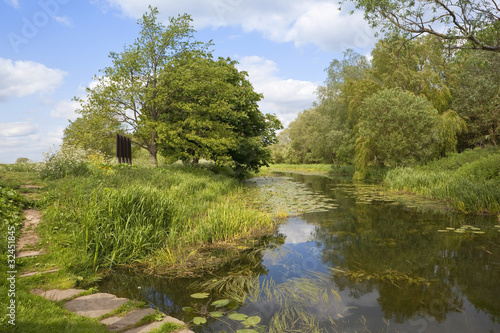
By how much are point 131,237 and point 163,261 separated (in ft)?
3.40

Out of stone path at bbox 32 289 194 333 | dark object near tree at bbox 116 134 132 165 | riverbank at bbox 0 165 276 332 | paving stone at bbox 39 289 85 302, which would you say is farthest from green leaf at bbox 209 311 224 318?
dark object near tree at bbox 116 134 132 165

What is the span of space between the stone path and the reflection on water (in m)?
0.48

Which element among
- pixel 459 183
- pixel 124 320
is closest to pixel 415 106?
pixel 459 183

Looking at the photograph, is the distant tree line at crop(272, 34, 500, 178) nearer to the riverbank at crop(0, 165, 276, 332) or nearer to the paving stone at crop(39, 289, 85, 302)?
the riverbank at crop(0, 165, 276, 332)

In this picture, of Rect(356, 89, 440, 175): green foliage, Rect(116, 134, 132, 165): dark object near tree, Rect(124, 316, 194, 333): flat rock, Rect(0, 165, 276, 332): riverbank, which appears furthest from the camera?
Rect(356, 89, 440, 175): green foliage

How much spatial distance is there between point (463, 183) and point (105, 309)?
46.0ft

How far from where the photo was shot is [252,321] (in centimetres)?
420

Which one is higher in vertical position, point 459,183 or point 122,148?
point 122,148

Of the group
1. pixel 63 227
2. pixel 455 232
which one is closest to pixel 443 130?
pixel 455 232

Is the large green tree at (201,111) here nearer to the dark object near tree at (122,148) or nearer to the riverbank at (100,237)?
the dark object near tree at (122,148)

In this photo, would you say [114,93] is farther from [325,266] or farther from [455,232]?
[455,232]

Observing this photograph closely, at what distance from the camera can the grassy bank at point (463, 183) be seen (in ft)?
36.3

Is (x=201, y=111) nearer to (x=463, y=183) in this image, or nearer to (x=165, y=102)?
(x=165, y=102)

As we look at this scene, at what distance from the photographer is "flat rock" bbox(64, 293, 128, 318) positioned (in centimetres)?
398
